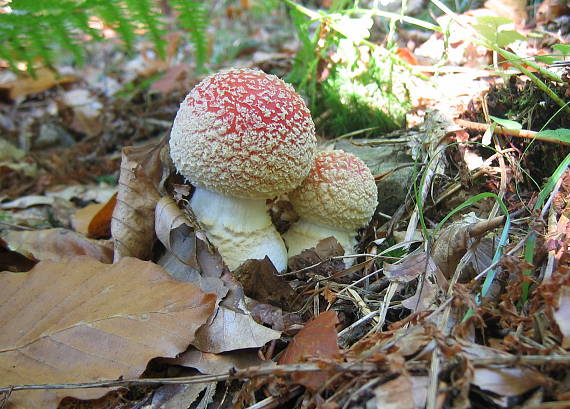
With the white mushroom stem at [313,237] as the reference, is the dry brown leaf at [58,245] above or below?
above

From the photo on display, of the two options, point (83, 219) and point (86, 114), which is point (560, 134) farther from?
point (86, 114)

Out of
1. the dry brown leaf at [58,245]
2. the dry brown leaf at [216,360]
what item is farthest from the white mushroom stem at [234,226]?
the dry brown leaf at [216,360]

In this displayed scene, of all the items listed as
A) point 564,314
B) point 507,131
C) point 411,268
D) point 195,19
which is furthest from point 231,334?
point 195,19

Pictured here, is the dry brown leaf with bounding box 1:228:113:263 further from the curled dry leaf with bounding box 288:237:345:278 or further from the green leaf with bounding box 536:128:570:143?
the green leaf with bounding box 536:128:570:143

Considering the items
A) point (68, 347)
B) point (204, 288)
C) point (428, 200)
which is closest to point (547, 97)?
point (428, 200)

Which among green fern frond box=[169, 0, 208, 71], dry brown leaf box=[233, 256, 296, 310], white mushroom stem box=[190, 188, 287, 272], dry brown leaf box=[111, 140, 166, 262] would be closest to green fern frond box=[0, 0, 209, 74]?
green fern frond box=[169, 0, 208, 71]

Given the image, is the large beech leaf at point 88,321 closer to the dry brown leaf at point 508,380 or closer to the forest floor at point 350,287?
the forest floor at point 350,287
